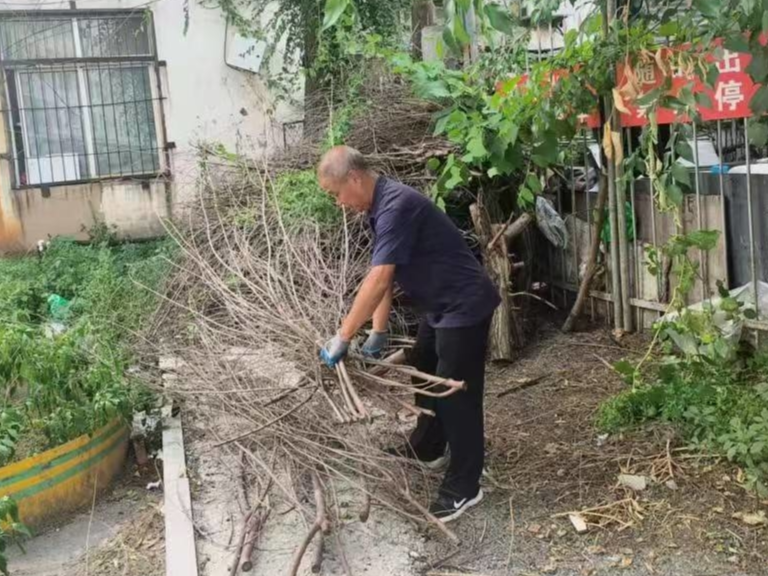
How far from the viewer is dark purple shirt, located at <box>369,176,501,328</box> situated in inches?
153

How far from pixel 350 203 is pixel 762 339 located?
298 centimetres

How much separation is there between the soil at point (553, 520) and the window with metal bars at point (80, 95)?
6.49m

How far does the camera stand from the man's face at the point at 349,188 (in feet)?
12.8

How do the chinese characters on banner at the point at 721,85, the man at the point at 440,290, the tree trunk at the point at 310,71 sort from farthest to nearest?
the tree trunk at the point at 310,71, the chinese characters on banner at the point at 721,85, the man at the point at 440,290

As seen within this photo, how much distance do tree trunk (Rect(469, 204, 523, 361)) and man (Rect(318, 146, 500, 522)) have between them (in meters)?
2.21

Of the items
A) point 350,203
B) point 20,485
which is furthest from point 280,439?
point 20,485

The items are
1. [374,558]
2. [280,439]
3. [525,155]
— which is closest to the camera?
[374,558]

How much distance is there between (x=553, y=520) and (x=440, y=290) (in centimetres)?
122

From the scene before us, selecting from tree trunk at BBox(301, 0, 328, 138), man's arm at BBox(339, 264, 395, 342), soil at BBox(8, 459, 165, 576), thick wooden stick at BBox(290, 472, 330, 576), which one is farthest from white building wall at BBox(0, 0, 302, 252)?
thick wooden stick at BBox(290, 472, 330, 576)

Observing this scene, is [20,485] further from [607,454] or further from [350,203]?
[607,454]

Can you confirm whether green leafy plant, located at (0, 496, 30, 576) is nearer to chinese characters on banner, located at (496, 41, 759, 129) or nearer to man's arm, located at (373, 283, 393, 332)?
man's arm, located at (373, 283, 393, 332)

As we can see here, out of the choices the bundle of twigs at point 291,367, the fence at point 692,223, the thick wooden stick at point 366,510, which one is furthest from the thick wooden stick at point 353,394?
the fence at point 692,223

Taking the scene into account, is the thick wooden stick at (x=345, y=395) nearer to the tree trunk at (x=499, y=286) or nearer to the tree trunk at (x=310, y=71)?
the tree trunk at (x=499, y=286)

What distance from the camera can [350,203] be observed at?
3.96 meters
